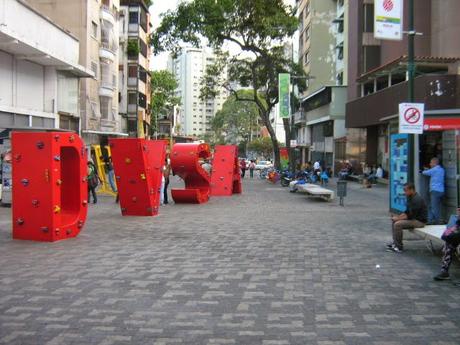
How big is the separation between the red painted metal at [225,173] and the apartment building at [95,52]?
12.5 meters

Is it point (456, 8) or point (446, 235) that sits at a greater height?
point (456, 8)

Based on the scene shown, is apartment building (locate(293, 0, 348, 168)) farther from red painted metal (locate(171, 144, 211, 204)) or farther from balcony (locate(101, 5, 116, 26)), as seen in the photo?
red painted metal (locate(171, 144, 211, 204))

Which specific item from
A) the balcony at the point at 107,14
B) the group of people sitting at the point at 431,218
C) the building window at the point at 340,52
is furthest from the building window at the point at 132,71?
the group of people sitting at the point at 431,218

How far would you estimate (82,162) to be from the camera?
445 inches

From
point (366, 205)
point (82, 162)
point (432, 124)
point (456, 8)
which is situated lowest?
point (366, 205)

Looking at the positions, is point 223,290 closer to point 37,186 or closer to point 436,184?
point 37,186

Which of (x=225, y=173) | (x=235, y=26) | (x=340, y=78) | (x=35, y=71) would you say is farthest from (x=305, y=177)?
(x=340, y=78)

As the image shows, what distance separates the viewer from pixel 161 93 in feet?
249

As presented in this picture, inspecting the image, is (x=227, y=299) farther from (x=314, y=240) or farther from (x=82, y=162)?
(x=82, y=162)

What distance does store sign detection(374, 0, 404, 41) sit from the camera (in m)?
11.6

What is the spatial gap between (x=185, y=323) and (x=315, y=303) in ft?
5.15

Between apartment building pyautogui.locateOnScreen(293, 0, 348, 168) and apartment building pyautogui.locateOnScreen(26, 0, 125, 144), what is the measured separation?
52.1ft

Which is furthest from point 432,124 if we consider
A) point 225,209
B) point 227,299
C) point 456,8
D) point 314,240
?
point 456,8

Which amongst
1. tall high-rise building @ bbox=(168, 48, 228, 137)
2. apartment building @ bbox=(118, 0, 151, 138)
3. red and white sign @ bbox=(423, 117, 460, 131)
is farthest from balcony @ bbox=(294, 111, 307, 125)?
tall high-rise building @ bbox=(168, 48, 228, 137)
